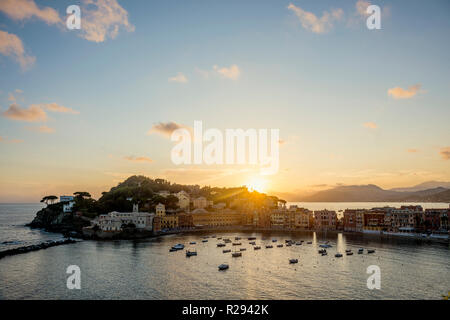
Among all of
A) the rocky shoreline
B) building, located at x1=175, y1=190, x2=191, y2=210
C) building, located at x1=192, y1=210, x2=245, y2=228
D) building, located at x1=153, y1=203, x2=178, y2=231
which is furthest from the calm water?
building, located at x1=175, y1=190, x2=191, y2=210

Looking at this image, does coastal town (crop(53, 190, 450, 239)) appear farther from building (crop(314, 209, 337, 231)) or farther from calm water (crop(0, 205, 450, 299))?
calm water (crop(0, 205, 450, 299))

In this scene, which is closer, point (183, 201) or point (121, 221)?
point (121, 221)

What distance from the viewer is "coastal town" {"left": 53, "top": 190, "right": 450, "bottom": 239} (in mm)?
60875

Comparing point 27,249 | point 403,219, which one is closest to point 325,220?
point 403,219

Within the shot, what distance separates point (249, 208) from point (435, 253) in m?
55.7

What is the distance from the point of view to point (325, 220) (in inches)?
2940

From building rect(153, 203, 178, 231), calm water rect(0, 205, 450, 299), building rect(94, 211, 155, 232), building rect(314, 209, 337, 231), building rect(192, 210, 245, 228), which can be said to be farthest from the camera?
building rect(192, 210, 245, 228)

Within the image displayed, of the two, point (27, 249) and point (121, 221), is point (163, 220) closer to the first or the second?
point (121, 221)

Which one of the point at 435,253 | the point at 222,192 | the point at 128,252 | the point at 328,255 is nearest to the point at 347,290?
the point at 328,255

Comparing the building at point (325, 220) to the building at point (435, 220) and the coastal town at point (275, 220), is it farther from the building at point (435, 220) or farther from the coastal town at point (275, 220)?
the building at point (435, 220)

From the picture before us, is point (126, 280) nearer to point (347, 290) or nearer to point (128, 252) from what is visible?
point (128, 252)

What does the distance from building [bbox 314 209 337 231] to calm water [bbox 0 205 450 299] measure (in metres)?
27.1

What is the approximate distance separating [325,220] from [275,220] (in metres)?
13.6
